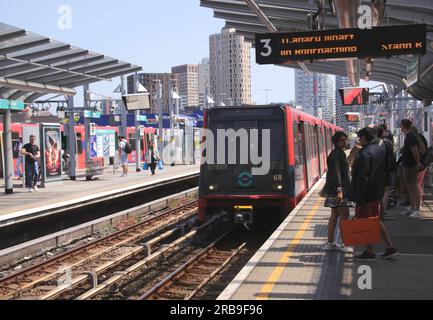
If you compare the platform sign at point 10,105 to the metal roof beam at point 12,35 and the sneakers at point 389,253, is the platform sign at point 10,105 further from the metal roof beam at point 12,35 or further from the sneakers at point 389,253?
the sneakers at point 389,253

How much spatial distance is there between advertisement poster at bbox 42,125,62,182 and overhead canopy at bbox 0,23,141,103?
1.31m

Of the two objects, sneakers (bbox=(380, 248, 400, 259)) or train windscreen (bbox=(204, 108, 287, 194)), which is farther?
train windscreen (bbox=(204, 108, 287, 194))

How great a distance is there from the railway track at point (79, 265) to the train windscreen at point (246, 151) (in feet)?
6.68

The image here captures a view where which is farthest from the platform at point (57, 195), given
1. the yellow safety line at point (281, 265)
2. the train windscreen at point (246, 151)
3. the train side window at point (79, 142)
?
the train side window at point (79, 142)

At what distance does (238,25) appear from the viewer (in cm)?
1412

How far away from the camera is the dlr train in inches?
450

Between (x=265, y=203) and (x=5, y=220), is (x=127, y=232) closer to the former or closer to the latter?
(x=5, y=220)

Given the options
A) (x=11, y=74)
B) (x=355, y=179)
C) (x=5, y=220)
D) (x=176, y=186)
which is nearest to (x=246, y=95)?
(x=176, y=186)

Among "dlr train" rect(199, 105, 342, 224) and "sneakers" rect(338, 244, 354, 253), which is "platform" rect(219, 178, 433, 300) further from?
"dlr train" rect(199, 105, 342, 224)

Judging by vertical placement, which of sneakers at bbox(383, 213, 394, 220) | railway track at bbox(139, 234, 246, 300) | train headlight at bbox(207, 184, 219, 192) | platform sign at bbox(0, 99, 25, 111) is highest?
platform sign at bbox(0, 99, 25, 111)

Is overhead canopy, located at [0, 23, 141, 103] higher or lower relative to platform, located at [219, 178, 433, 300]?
higher

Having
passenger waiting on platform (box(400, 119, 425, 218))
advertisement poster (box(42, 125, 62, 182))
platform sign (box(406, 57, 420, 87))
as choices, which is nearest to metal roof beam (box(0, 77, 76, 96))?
advertisement poster (box(42, 125, 62, 182))

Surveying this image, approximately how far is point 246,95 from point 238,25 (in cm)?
5113

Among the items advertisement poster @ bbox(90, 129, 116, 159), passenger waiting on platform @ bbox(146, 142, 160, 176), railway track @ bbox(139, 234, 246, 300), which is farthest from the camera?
advertisement poster @ bbox(90, 129, 116, 159)
